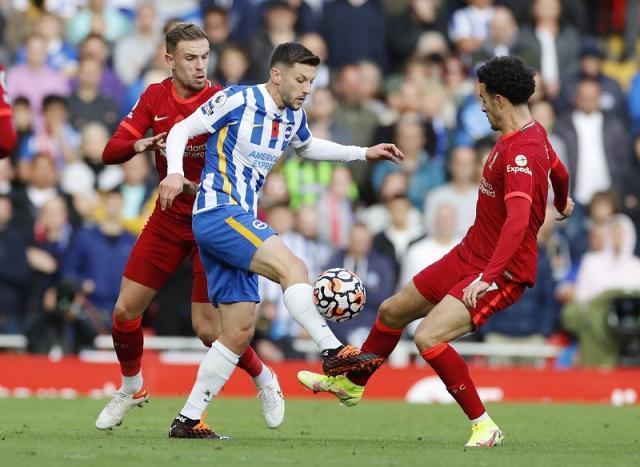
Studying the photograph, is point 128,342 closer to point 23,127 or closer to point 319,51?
point 23,127

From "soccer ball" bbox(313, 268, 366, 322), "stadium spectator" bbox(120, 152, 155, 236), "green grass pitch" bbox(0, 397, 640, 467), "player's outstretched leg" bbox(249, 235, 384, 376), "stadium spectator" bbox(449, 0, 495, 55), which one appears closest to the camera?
"green grass pitch" bbox(0, 397, 640, 467)

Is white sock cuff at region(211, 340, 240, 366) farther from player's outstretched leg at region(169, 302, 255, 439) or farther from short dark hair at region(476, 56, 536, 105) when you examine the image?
short dark hair at region(476, 56, 536, 105)

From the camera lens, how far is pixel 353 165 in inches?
734

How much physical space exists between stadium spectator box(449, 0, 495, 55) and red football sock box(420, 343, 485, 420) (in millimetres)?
11722

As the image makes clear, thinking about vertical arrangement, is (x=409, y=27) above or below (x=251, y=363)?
above

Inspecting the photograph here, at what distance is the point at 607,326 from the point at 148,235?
7.35 metres

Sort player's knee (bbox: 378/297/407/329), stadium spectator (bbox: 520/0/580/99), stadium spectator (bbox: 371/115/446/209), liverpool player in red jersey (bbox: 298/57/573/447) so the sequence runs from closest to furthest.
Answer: liverpool player in red jersey (bbox: 298/57/573/447)
player's knee (bbox: 378/297/407/329)
stadium spectator (bbox: 371/115/446/209)
stadium spectator (bbox: 520/0/580/99)

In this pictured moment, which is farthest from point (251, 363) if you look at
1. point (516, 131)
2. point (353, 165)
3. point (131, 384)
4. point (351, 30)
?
point (351, 30)

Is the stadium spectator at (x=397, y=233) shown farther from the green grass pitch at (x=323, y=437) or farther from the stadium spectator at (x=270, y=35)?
the stadium spectator at (x=270, y=35)

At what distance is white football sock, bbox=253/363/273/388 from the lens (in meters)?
10.2

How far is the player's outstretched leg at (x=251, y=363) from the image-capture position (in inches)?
396

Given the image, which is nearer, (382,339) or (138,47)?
(382,339)

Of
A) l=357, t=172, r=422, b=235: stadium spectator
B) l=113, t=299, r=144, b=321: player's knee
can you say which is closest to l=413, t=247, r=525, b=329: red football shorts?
l=113, t=299, r=144, b=321: player's knee

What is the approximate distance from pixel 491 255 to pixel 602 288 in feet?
24.8
